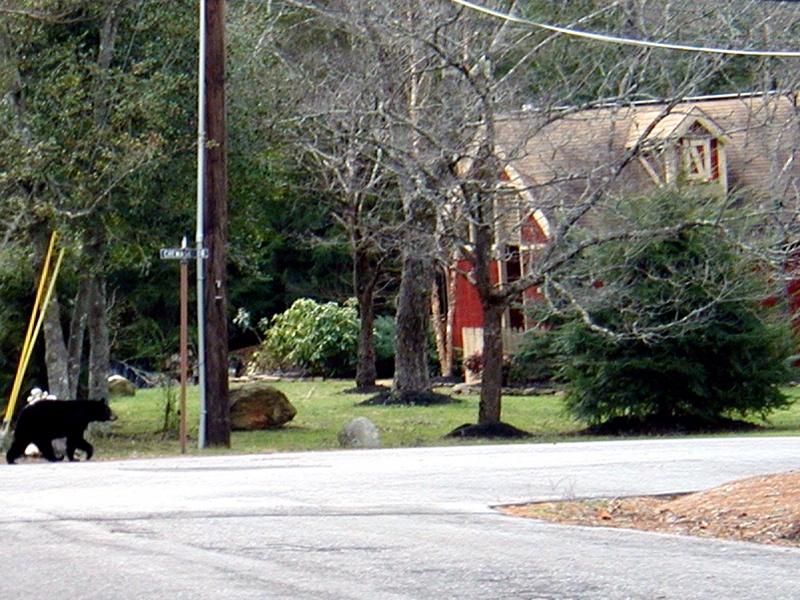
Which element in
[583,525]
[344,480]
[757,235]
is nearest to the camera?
[583,525]

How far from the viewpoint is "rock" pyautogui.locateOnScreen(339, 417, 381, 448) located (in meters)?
23.3

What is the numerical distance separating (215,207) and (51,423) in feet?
16.1

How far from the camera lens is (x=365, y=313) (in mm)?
38312

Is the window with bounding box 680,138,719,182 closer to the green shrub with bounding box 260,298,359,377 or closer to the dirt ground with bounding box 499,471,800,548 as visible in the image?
the green shrub with bounding box 260,298,359,377

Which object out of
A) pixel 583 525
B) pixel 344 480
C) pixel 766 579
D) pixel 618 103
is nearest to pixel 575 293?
pixel 618 103

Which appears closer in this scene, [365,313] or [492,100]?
[492,100]

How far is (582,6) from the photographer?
28.5 metres

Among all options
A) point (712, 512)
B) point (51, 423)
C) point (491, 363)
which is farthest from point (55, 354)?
point (712, 512)

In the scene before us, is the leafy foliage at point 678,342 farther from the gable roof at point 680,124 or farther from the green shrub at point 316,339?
the green shrub at point 316,339

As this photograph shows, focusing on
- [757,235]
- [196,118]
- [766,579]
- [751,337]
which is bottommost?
[766,579]

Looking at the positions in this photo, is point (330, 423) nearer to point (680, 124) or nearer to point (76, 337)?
point (76, 337)

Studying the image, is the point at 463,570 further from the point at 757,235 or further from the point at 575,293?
the point at 757,235

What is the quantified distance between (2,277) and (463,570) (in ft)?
64.0

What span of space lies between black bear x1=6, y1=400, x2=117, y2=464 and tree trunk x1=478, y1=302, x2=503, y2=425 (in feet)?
30.9
